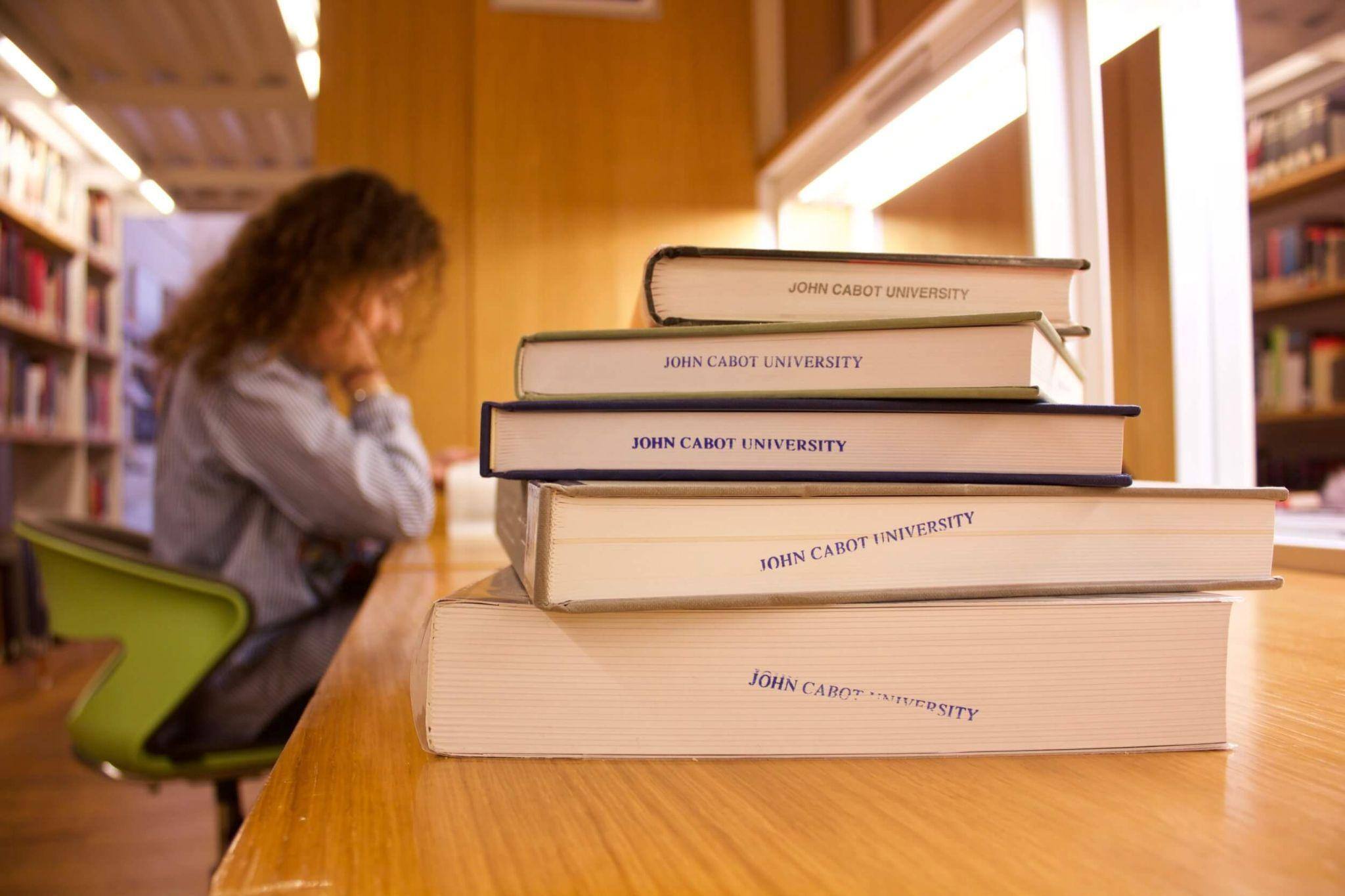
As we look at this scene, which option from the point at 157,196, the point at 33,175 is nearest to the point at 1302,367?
the point at 33,175

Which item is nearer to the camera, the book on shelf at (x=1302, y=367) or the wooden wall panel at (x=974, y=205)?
the wooden wall panel at (x=974, y=205)

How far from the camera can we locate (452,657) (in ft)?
1.10

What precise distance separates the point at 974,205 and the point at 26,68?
141 inches

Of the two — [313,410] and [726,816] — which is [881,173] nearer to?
[313,410]

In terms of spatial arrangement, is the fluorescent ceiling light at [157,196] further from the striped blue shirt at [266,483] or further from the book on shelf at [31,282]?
the striped blue shirt at [266,483]

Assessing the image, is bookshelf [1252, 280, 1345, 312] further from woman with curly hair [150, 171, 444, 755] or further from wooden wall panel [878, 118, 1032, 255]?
woman with curly hair [150, 171, 444, 755]

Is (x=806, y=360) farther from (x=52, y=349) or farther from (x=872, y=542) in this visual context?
(x=52, y=349)

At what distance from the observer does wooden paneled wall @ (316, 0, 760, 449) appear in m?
2.04

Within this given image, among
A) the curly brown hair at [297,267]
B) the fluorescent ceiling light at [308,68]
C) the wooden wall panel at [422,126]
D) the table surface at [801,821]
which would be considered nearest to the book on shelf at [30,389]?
the fluorescent ceiling light at [308,68]

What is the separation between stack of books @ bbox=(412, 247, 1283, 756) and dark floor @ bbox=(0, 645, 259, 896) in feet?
4.75

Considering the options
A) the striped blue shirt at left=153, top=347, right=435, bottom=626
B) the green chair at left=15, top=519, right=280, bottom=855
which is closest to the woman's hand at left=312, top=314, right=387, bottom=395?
the striped blue shirt at left=153, top=347, right=435, bottom=626

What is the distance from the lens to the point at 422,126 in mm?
2070

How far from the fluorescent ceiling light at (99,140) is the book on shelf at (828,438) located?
13.6ft

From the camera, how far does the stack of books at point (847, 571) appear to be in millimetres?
335
